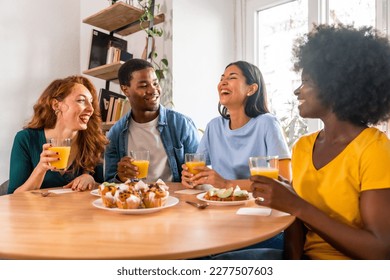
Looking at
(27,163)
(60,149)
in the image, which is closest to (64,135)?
(27,163)

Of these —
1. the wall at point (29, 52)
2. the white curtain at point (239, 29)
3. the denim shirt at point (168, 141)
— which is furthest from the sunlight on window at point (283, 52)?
the wall at point (29, 52)

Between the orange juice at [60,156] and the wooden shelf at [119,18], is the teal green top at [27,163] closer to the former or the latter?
the orange juice at [60,156]

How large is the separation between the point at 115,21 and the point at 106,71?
1.51 ft

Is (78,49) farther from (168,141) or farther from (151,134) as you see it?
(168,141)

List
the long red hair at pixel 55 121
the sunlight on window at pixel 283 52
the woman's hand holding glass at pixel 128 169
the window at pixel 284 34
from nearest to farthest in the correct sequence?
the woman's hand holding glass at pixel 128 169 < the long red hair at pixel 55 121 < the window at pixel 284 34 < the sunlight on window at pixel 283 52

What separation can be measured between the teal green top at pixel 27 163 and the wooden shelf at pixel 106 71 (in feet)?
4.07

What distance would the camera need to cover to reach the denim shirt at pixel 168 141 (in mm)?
2338

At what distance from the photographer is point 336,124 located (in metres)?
1.15

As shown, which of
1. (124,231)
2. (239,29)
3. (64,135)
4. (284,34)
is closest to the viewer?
(124,231)

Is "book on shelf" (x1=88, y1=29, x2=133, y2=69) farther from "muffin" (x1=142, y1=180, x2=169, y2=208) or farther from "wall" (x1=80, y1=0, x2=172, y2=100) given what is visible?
"muffin" (x1=142, y1=180, x2=169, y2=208)

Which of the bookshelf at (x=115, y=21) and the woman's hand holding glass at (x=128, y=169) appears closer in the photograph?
the woman's hand holding glass at (x=128, y=169)

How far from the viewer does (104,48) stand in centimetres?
346

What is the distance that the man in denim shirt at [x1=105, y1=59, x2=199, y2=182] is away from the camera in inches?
92.1
